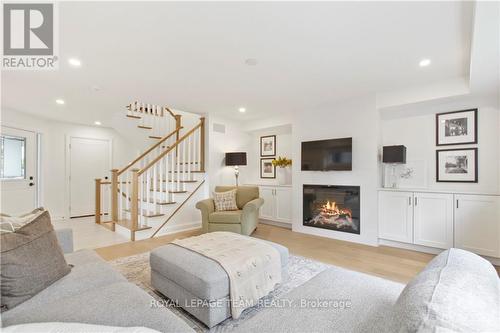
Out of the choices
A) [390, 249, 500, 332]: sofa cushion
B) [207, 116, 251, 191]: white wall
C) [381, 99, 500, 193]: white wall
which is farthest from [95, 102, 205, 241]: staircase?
[390, 249, 500, 332]: sofa cushion

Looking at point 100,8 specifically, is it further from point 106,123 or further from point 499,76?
point 106,123

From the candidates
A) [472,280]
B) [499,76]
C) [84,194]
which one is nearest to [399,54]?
[499,76]

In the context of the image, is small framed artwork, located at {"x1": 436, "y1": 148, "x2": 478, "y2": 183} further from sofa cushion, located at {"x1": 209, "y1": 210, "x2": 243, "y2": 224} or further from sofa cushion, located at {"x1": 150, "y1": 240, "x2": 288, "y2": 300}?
sofa cushion, located at {"x1": 150, "y1": 240, "x2": 288, "y2": 300}

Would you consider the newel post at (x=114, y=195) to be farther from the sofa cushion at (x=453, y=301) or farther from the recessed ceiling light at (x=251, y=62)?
the sofa cushion at (x=453, y=301)

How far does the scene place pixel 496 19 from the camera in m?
1.61

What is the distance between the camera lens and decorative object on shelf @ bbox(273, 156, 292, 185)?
16.8 feet

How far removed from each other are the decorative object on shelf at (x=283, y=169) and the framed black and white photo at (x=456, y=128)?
2.57 m

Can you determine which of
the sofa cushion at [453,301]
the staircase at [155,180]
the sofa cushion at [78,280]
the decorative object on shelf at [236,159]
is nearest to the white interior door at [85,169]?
the staircase at [155,180]

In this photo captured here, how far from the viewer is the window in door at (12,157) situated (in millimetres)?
4443

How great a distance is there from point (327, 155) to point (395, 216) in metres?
1.39

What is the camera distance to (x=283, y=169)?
17.6 ft

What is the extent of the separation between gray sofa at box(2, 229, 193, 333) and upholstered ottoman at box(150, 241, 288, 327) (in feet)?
1.49

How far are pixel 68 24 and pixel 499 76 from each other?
4.16 m

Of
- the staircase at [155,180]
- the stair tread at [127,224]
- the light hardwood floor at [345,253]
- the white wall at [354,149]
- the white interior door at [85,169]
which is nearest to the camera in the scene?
the light hardwood floor at [345,253]
